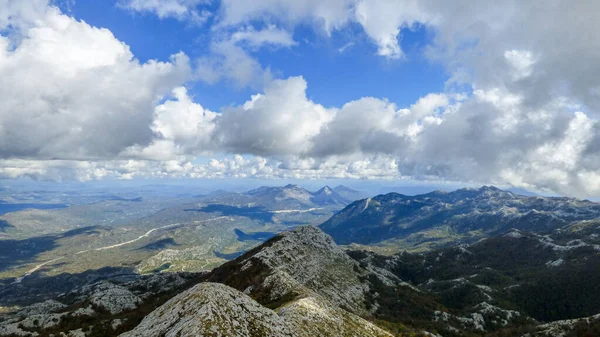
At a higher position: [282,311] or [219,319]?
[219,319]

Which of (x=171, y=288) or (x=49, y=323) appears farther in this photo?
(x=171, y=288)

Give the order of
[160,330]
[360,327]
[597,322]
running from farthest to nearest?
[597,322] → [360,327] → [160,330]

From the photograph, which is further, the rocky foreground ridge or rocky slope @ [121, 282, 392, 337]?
the rocky foreground ridge

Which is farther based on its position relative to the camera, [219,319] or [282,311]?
[282,311]

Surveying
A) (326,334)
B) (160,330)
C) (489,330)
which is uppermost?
(160,330)

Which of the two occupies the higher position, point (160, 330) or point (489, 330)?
point (160, 330)

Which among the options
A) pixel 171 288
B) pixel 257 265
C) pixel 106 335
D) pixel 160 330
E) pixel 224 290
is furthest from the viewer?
pixel 171 288

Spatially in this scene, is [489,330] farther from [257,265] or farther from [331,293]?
[257,265]

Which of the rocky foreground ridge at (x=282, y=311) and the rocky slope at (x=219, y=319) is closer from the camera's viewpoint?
the rocky slope at (x=219, y=319)

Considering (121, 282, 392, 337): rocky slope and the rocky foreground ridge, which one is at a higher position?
(121, 282, 392, 337): rocky slope

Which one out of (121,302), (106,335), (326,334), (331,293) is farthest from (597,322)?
(121,302)

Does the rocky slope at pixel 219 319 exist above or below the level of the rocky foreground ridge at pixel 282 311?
above
